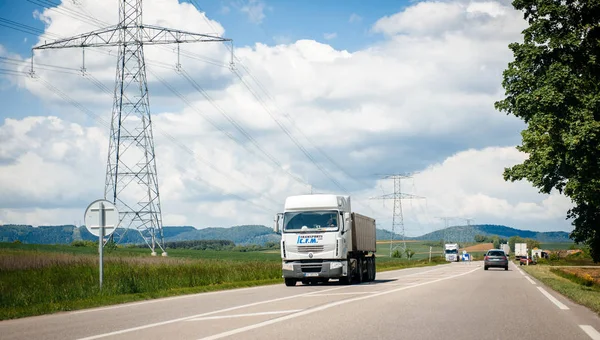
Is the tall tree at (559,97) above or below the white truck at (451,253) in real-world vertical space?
above

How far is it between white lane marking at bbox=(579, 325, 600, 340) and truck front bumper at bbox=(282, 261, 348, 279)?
53.4ft

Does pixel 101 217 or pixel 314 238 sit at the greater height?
pixel 101 217

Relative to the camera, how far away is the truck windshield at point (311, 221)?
2770 centimetres

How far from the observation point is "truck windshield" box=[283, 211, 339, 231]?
1091 inches

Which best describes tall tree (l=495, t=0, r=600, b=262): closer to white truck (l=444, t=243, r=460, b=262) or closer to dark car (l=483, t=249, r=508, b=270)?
dark car (l=483, t=249, r=508, b=270)

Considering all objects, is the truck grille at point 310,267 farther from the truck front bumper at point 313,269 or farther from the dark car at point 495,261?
the dark car at point 495,261

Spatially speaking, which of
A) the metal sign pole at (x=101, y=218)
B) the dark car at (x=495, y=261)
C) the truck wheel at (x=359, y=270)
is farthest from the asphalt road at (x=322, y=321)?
the dark car at (x=495, y=261)

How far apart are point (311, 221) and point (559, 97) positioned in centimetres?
1338

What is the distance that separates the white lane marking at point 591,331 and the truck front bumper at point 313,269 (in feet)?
53.4

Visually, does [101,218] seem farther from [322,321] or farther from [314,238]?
[322,321]

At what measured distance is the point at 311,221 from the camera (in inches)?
1093

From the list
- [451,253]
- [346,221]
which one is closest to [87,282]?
[346,221]

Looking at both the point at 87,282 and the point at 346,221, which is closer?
the point at 87,282

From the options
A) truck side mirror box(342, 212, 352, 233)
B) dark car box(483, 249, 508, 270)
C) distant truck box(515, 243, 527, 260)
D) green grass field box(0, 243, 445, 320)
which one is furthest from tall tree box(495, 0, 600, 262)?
distant truck box(515, 243, 527, 260)
